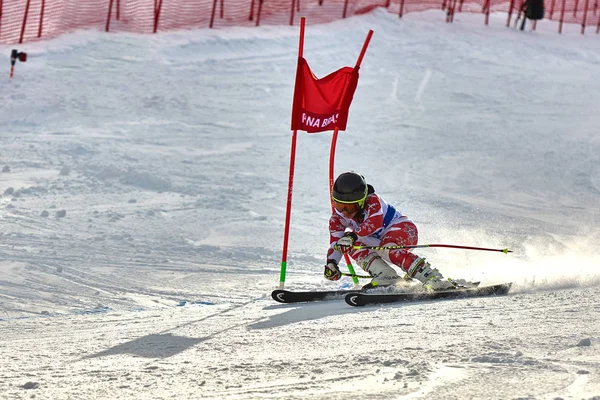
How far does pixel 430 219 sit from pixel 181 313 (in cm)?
552

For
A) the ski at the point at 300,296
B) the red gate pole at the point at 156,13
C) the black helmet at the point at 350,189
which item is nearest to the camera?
the black helmet at the point at 350,189

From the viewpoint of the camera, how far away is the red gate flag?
8852 millimetres

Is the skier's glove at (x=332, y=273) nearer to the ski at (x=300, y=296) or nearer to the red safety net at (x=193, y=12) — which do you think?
the ski at (x=300, y=296)

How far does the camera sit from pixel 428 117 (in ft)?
58.4

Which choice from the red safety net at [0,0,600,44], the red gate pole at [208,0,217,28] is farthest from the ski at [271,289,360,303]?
the red gate pole at [208,0,217,28]

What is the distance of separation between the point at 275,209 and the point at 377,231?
439 cm

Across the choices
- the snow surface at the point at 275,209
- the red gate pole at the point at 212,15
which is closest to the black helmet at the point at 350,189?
the snow surface at the point at 275,209

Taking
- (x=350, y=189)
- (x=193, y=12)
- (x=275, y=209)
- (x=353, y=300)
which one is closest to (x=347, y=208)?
(x=350, y=189)

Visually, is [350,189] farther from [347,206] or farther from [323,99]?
[323,99]

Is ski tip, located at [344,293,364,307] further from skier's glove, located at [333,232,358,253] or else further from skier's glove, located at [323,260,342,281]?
skier's glove, located at [333,232,358,253]

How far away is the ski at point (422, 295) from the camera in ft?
24.4

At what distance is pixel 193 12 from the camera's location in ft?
78.2

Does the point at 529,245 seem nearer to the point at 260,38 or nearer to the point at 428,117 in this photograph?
the point at 428,117

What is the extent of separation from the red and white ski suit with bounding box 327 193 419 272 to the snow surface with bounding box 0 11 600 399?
551 millimetres
